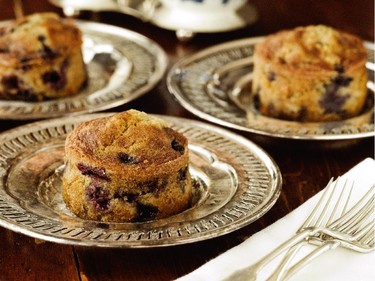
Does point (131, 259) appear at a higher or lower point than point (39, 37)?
lower

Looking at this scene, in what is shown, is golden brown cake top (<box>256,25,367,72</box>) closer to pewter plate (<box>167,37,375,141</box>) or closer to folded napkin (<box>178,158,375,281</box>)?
pewter plate (<box>167,37,375,141</box>)

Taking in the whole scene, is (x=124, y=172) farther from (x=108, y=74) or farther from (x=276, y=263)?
(x=108, y=74)

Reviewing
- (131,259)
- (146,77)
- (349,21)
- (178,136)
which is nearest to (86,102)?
(146,77)

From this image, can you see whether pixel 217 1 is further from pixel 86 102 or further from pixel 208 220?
pixel 208 220

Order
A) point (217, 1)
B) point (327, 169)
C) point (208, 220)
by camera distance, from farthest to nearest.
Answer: point (217, 1)
point (327, 169)
point (208, 220)

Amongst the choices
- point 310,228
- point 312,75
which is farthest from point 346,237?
point 312,75

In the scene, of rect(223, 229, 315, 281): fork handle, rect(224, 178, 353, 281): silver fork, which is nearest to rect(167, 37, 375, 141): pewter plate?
rect(224, 178, 353, 281): silver fork

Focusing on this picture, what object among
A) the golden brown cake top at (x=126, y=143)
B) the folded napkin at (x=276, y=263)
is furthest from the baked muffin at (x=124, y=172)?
the folded napkin at (x=276, y=263)
